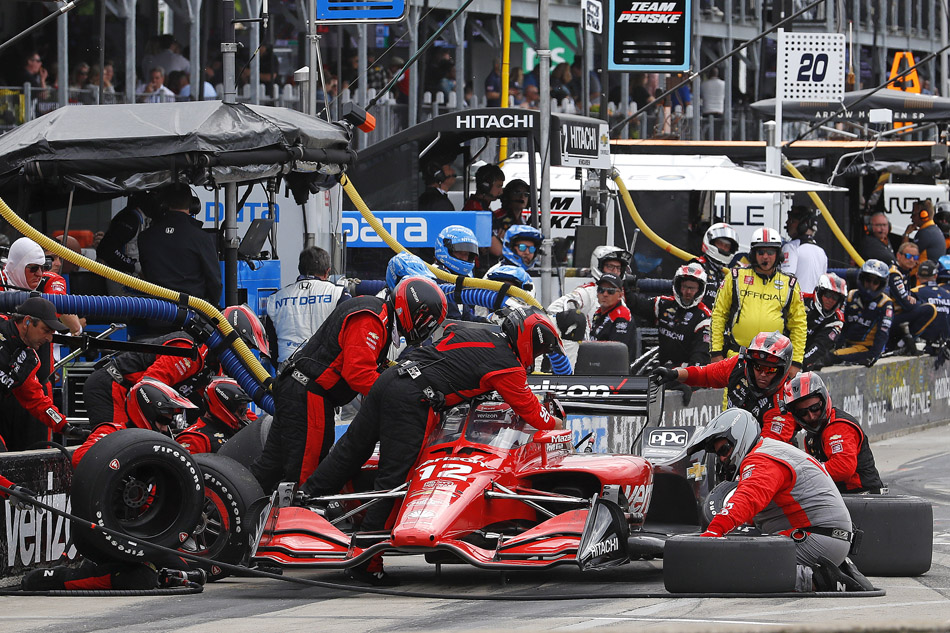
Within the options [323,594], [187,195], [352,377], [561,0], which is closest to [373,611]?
[323,594]

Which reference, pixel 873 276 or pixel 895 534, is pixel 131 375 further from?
pixel 873 276

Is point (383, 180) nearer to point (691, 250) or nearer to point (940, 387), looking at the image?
point (691, 250)

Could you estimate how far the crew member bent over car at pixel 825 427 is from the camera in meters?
9.93

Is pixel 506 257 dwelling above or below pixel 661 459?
above

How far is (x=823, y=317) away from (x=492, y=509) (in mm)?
7824

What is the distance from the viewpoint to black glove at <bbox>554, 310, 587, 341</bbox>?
1338cm

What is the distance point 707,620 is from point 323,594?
236 centimetres

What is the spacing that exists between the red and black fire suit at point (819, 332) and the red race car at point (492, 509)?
6.73 meters

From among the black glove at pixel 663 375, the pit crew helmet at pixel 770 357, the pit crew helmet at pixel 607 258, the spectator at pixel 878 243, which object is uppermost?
the spectator at pixel 878 243

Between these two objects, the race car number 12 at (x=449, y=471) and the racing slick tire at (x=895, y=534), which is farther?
the racing slick tire at (x=895, y=534)

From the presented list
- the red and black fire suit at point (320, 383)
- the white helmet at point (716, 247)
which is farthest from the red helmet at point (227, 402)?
the white helmet at point (716, 247)

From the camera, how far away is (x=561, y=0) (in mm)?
34969

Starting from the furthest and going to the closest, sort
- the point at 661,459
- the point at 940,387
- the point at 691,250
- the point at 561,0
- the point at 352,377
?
the point at 561,0
the point at 691,250
the point at 940,387
the point at 661,459
the point at 352,377

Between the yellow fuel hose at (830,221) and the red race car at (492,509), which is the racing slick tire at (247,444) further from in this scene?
the yellow fuel hose at (830,221)
